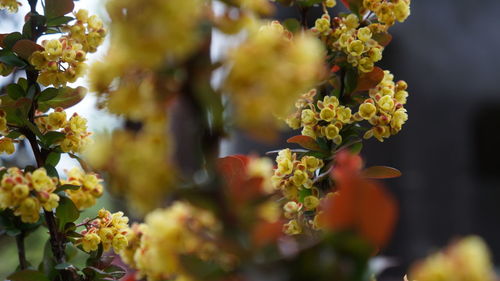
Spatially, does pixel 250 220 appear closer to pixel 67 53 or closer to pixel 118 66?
pixel 118 66

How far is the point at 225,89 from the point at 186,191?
0.06m

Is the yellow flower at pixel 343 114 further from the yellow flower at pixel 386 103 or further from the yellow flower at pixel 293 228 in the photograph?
the yellow flower at pixel 293 228

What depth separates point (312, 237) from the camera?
0.60 metres

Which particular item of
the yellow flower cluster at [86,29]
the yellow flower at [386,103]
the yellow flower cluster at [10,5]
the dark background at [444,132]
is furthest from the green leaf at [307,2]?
the dark background at [444,132]

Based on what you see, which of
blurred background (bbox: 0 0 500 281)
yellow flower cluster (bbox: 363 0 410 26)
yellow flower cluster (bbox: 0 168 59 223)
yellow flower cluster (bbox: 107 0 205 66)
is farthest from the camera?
blurred background (bbox: 0 0 500 281)

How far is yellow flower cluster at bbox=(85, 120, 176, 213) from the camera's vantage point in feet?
1.06

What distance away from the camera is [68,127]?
722 mm

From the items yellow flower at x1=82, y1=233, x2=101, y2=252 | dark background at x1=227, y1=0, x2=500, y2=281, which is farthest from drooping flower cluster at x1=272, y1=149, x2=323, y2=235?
dark background at x1=227, y1=0, x2=500, y2=281

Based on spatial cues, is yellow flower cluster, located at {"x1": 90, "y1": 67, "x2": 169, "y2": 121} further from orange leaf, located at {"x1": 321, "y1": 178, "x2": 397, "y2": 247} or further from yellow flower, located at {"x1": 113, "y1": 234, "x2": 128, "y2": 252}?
yellow flower, located at {"x1": 113, "y1": 234, "x2": 128, "y2": 252}

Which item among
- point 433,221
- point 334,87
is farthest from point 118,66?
point 433,221

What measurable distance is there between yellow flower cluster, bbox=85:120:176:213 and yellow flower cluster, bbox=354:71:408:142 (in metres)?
0.41

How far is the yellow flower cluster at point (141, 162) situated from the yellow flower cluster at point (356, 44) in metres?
0.41

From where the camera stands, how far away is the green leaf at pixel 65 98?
2.47 ft

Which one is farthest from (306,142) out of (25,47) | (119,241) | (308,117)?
(25,47)
